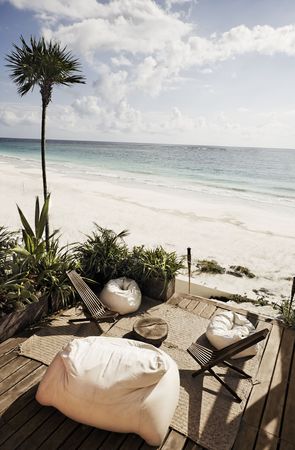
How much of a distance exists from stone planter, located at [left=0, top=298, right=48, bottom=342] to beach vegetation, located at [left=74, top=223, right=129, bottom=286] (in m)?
1.10

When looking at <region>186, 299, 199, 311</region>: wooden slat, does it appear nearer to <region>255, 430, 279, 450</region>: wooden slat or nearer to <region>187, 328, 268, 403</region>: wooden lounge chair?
<region>187, 328, 268, 403</region>: wooden lounge chair

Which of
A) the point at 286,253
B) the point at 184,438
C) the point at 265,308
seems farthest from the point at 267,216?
the point at 184,438

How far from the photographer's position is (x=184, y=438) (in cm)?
299

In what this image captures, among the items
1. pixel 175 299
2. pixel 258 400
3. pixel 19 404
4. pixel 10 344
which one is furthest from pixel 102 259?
pixel 258 400

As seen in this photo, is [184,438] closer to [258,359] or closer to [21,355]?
[258,359]

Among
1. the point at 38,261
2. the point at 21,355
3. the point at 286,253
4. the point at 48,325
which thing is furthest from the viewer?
the point at 286,253

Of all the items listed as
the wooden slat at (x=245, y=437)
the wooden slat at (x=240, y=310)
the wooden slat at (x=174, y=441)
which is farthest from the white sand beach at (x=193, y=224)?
the wooden slat at (x=174, y=441)

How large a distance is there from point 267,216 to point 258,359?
12.7m

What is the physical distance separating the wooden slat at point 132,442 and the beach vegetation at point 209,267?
5515mm

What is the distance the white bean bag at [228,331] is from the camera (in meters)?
4.25

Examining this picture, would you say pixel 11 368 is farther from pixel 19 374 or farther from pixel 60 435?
pixel 60 435

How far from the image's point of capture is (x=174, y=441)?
9.70 feet

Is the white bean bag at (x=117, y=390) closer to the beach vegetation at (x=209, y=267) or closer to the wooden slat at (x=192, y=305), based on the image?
the wooden slat at (x=192, y=305)

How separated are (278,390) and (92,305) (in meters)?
2.86
